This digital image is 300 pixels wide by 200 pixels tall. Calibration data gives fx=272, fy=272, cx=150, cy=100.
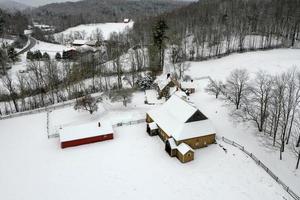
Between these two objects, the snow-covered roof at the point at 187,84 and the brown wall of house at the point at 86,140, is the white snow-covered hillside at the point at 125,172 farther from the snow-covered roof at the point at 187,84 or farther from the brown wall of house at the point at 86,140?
the snow-covered roof at the point at 187,84

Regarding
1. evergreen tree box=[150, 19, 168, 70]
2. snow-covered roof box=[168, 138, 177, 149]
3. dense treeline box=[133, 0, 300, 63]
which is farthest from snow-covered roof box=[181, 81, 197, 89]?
dense treeline box=[133, 0, 300, 63]

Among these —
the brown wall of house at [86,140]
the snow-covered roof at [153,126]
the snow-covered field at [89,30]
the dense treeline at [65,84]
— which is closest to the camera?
the brown wall of house at [86,140]

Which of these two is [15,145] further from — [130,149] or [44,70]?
[44,70]

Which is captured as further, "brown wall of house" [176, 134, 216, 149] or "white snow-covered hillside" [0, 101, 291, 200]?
"brown wall of house" [176, 134, 216, 149]

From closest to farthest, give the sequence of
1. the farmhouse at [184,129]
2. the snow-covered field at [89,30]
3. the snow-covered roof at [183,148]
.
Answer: the snow-covered roof at [183,148], the farmhouse at [184,129], the snow-covered field at [89,30]

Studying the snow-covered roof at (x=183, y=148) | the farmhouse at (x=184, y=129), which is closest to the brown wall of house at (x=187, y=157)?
the farmhouse at (x=184, y=129)

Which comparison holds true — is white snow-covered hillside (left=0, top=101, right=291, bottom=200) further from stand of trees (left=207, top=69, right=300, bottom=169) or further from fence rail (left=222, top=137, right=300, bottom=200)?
stand of trees (left=207, top=69, right=300, bottom=169)

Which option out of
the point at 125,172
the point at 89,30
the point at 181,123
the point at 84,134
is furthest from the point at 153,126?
the point at 89,30
